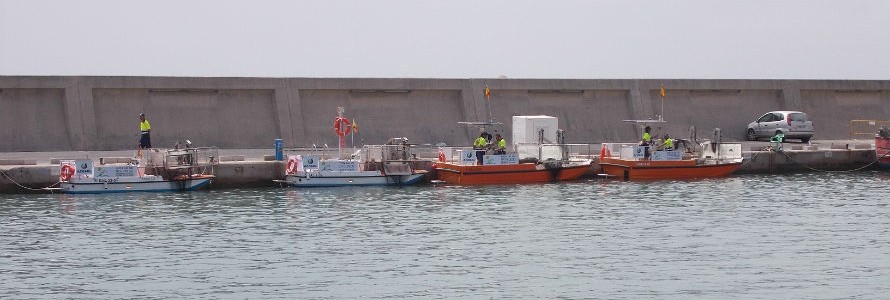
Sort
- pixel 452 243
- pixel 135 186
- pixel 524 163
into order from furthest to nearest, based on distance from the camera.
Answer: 1. pixel 524 163
2. pixel 135 186
3. pixel 452 243

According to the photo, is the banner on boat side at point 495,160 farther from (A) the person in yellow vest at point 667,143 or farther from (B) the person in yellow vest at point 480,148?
(A) the person in yellow vest at point 667,143

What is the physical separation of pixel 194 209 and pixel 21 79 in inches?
430

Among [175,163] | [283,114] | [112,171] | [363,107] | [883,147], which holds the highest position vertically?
[363,107]

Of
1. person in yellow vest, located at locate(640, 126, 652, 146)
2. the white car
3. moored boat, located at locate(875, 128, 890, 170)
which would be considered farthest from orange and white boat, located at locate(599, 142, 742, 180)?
the white car

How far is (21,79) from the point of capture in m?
42.1

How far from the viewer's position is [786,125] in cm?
5069

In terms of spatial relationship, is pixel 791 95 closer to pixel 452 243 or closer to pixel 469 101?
pixel 469 101

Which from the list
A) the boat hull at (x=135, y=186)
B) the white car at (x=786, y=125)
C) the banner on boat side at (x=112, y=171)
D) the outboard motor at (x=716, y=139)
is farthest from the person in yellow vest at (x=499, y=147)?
the white car at (x=786, y=125)

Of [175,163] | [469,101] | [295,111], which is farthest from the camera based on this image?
[469,101]

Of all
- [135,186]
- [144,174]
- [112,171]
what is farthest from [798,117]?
[112,171]

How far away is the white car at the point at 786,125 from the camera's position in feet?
166

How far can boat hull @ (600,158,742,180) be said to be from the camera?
42.3m

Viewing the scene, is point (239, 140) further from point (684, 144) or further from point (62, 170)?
point (684, 144)

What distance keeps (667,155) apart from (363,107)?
10.1m
